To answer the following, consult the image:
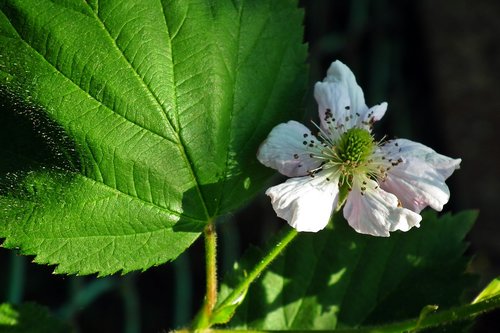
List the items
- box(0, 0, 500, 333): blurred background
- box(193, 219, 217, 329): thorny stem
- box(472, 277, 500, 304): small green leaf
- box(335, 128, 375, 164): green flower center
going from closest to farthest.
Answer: box(472, 277, 500, 304): small green leaf, box(193, 219, 217, 329): thorny stem, box(335, 128, 375, 164): green flower center, box(0, 0, 500, 333): blurred background

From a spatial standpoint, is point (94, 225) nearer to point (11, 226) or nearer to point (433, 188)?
point (11, 226)

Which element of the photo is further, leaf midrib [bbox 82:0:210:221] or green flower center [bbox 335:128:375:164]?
green flower center [bbox 335:128:375:164]

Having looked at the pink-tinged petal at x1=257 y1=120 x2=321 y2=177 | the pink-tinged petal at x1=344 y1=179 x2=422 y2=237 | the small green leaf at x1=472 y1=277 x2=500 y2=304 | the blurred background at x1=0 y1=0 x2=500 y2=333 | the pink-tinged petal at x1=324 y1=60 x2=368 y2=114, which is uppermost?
the pink-tinged petal at x1=324 y1=60 x2=368 y2=114

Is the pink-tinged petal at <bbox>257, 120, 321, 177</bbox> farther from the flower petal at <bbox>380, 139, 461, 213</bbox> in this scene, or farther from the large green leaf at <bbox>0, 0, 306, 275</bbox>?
the flower petal at <bbox>380, 139, 461, 213</bbox>

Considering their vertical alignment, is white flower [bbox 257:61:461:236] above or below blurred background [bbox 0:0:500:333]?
above

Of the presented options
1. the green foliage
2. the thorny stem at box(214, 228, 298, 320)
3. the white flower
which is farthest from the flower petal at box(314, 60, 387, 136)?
the green foliage

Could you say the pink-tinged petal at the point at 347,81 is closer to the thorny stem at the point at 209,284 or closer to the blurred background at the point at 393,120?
the thorny stem at the point at 209,284

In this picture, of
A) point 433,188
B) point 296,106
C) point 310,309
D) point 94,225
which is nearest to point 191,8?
point 296,106
